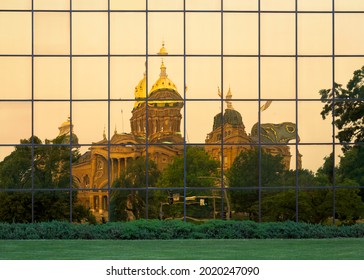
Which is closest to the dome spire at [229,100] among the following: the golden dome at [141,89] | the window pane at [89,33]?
the golden dome at [141,89]

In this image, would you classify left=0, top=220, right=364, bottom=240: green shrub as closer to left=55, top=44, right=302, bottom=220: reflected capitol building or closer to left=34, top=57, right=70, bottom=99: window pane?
left=55, top=44, right=302, bottom=220: reflected capitol building

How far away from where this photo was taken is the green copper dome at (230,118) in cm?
4734

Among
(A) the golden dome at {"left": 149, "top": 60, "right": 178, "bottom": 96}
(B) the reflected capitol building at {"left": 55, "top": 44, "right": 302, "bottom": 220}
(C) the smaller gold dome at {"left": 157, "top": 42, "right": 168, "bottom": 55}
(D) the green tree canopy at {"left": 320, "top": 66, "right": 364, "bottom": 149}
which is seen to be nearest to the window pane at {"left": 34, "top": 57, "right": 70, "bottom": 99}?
(B) the reflected capitol building at {"left": 55, "top": 44, "right": 302, "bottom": 220}

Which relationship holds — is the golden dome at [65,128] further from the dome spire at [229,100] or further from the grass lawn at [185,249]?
the grass lawn at [185,249]

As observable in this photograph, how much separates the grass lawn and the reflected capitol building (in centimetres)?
540

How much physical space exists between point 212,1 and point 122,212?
9.24 meters

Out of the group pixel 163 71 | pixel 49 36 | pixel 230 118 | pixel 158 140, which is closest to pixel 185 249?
pixel 158 140

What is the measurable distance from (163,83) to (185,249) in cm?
1073

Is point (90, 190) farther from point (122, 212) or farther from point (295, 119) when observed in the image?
point (295, 119)

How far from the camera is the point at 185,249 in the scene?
38.5 m

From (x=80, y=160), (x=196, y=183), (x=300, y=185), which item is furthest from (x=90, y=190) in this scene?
(x=300, y=185)

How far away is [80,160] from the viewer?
46938 mm

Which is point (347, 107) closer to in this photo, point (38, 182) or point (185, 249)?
point (185, 249)

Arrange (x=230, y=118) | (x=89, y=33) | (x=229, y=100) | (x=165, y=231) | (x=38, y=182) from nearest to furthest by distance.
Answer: (x=165, y=231) < (x=38, y=182) < (x=89, y=33) < (x=229, y=100) < (x=230, y=118)
